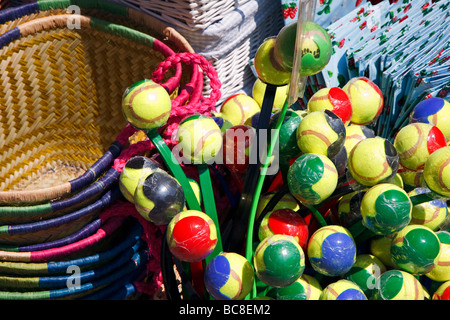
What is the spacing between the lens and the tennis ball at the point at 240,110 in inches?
28.7

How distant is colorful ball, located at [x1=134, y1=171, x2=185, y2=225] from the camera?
58cm

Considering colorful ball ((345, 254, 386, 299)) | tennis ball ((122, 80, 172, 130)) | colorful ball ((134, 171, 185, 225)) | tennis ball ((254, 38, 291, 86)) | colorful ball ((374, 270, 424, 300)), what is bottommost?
colorful ball ((345, 254, 386, 299))

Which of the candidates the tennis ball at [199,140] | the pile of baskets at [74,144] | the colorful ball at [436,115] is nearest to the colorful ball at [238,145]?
the tennis ball at [199,140]

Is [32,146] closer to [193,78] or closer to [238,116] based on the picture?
[193,78]

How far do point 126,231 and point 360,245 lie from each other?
0.33 m

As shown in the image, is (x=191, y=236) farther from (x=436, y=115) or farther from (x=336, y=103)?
(x=436, y=115)

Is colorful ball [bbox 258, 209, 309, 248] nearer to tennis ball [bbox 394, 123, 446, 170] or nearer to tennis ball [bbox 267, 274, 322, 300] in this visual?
tennis ball [bbox 267, 274, 322, 300]

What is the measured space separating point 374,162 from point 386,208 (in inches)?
2.1

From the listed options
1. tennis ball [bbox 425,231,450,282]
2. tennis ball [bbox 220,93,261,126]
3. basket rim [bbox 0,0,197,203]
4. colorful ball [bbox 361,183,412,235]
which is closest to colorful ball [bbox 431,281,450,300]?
tennis ball [bbox 425,231,450,282]

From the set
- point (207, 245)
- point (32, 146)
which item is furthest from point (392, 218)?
point (32, 146)

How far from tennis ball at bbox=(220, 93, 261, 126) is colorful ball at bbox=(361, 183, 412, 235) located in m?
0.23

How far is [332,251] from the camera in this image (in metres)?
0.56

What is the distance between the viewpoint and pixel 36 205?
65 centimetres

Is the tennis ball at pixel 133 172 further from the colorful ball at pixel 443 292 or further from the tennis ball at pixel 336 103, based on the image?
the colorful ball at pixel 443 292
